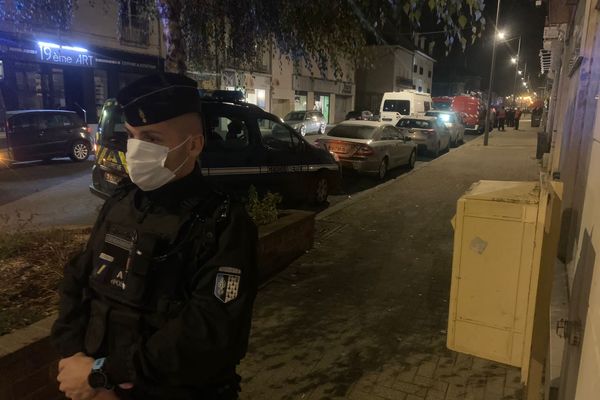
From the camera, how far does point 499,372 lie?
3.53m

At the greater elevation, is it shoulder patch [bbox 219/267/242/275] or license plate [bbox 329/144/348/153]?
shoulder patch [bbox 219/267/242/275]

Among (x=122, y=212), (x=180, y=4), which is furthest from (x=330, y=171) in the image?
(x=122, y=212)

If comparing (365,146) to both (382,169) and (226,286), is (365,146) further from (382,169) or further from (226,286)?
(226,286)

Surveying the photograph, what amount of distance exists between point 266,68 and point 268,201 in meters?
26.9

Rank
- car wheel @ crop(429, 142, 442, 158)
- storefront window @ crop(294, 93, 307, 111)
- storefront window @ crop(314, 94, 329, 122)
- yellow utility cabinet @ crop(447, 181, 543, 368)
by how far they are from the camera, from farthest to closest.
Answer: storefront window @ crop(314, 94, 329, 122) → storefront window @ crop(294, 93, 307, 111) → car wheel @ crop(429, 142, 442, 158) → yellow utility cabinet @ crop(447, 181, 543, 368)

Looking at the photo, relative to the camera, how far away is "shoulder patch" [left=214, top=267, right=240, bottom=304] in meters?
1.61

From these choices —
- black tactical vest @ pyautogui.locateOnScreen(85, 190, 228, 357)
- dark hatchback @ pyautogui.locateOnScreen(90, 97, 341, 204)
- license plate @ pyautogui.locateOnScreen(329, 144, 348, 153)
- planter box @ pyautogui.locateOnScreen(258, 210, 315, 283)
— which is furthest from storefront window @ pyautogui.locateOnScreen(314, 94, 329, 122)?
black tactical vest @ pyautogui.locateOnScreen(85, 190, 228, 357)

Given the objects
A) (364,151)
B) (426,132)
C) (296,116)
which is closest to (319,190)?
(364,151)

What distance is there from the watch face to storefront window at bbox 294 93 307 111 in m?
34.9

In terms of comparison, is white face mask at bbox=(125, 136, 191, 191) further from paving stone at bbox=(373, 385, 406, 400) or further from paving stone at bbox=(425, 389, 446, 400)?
paving stone at bbox=(425, 389, 446, 400)

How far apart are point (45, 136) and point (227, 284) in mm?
13622

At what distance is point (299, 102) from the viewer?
3653 centimetres

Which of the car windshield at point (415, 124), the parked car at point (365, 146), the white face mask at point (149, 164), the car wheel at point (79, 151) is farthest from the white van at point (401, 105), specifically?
the white face mask at point (149, 164)

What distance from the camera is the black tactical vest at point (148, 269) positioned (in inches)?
65.1
